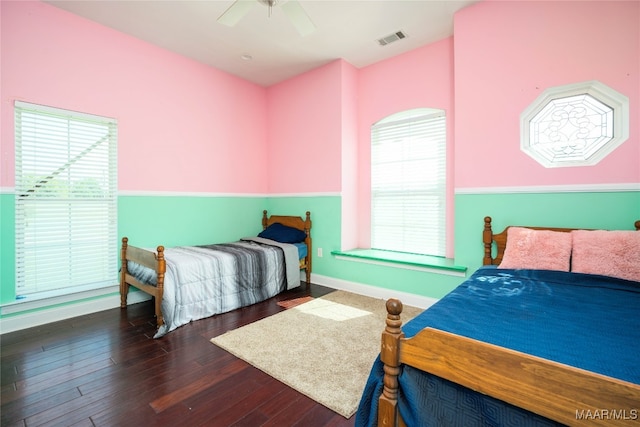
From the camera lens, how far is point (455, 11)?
2746 mm

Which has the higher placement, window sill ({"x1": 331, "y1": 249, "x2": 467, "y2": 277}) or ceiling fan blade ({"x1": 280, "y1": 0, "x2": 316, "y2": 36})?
ceiling fan blade ({"x1": 280, "y1": 0, "x2": 316, "y2": 36})

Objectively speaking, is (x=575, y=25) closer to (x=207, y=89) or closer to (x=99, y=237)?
(x=207, y=89)

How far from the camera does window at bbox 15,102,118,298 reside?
250 cm

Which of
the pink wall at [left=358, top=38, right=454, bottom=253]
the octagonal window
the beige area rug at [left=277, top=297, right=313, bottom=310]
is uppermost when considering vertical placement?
the pink wall at [left=358, top=38, right=454, bottom=253]

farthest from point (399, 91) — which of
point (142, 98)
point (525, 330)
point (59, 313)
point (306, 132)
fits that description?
point (59, 313)

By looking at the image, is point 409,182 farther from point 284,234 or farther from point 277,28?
point 277,28

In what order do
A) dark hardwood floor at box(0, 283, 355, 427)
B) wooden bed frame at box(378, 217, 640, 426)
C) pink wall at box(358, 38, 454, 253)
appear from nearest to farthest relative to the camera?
wooden bed frame at box(378, 217, 640, 426), dark hardwood floor at box(0, 283, 355, 427), pink wall at box(358, 38, 454, 253)

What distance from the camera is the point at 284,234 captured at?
393 cm

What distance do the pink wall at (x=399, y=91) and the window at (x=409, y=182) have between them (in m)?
0.08

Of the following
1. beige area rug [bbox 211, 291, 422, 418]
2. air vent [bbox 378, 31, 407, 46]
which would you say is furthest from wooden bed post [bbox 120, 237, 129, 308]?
air vent [bbox 378, 31, 407, 46]

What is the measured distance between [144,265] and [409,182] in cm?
300

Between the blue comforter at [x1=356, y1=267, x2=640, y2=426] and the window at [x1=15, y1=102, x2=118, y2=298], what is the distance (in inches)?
119

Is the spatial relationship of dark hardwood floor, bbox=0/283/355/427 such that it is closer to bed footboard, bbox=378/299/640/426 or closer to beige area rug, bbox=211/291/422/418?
beige area rug, bbox=211/291/422/418

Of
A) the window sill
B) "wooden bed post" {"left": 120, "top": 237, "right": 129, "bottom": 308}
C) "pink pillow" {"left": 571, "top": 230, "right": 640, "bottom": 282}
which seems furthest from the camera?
"wooden bed post" {"left": 120, "top": 237, "right": 129, "bottom": 308}
